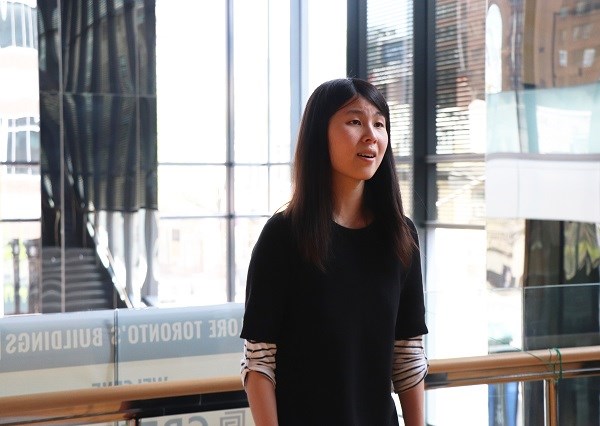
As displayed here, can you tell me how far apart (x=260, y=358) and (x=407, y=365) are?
380 millimetres

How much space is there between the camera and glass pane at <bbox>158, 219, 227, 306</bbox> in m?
14.1

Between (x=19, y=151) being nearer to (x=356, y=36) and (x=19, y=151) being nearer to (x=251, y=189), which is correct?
(x=251, y=189)

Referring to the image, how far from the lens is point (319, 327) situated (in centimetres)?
196

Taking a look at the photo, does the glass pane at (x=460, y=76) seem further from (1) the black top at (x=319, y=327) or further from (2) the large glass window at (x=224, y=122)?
(1) the black top at (x=319, y=327)

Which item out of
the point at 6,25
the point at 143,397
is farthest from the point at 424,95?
the point at 143,397

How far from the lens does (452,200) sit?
11.3m

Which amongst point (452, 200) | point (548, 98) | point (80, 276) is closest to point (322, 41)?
point (452, 200)

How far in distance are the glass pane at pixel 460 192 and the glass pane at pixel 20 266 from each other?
521 cm

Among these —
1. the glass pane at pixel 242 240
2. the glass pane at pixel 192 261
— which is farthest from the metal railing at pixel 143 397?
the glass pane at pixel 242 240

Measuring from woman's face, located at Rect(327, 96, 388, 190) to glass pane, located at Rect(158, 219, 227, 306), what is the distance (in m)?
11.9

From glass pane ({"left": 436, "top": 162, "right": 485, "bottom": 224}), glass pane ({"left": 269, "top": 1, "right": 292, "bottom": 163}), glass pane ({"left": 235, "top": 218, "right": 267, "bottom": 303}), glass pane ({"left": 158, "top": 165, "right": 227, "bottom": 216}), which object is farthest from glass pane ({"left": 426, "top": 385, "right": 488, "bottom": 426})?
glass pane ({"left": 269, "top": 1, "right": 292, "bottom": 163})

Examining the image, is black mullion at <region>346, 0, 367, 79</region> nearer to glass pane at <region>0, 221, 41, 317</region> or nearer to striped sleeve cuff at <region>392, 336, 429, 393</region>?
glass pane at <region>0, 221, 41, 317</region>

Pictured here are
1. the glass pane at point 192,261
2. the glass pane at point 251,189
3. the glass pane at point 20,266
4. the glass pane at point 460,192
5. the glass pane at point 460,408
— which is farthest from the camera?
the glass pane at point 251,189

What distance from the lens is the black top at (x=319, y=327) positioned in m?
1.96
